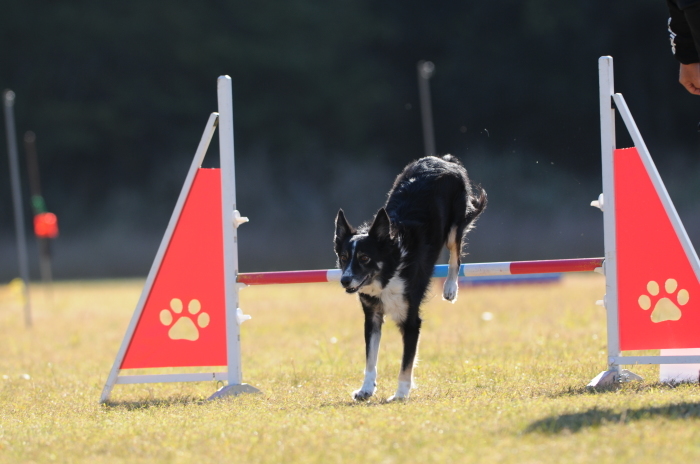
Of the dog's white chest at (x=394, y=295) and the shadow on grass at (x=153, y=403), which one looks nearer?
the dog's white chest at (x=394, y=295)

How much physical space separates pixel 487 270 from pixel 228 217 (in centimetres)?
188

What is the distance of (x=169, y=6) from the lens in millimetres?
34375

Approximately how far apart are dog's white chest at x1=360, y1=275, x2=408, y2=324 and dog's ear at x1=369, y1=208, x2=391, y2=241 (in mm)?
284

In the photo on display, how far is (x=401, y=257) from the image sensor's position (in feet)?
18.5

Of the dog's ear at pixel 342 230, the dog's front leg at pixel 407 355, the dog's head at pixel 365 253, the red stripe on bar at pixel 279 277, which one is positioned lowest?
the dog's front leg at pixel 407 355

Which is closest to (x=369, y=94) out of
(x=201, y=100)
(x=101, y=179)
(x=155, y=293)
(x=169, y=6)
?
(x=201, y=100)

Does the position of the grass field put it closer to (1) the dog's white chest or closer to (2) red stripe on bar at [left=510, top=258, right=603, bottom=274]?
(1) the dog's white chest

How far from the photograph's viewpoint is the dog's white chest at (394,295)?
555cm

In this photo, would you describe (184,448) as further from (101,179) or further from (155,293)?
(101,179)

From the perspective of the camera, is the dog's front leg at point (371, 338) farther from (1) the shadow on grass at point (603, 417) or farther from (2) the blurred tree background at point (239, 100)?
(2) the blurred tree background at point (239, 100)

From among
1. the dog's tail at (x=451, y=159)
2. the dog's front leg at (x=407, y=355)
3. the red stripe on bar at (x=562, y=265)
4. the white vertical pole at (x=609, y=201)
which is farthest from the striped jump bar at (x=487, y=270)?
the dog's tail at (x=451, y=159)

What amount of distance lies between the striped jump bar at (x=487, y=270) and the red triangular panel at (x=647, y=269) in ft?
0.80

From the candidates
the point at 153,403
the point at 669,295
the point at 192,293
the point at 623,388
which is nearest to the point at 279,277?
the point at 192,293

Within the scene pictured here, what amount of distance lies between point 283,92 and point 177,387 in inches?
1068
